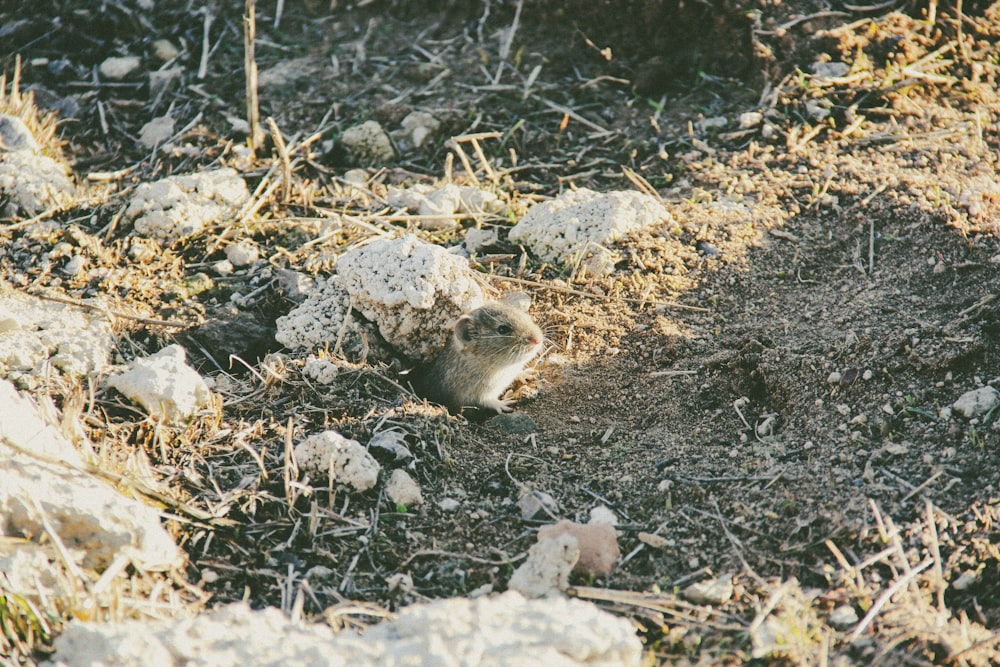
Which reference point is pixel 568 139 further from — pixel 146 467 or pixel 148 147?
pixel 146 467

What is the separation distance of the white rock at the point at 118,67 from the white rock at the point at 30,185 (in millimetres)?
1300

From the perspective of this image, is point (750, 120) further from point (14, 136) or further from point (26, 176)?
point (14, 136)

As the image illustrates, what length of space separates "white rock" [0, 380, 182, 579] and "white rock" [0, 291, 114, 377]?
0.90 metres

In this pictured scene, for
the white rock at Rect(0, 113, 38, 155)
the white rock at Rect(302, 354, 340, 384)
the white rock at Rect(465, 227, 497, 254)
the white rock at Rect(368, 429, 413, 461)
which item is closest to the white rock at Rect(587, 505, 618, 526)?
the white rock at Rect(368, 429, 413, 461)

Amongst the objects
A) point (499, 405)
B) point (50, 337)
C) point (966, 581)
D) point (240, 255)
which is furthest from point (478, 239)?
point (966, 581)

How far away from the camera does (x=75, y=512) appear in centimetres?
293

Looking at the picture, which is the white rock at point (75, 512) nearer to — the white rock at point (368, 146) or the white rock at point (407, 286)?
the white rock at point (407, 286)

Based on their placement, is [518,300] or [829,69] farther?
[829,69]

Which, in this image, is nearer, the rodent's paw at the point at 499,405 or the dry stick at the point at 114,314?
the dry stick at the point at 114,314

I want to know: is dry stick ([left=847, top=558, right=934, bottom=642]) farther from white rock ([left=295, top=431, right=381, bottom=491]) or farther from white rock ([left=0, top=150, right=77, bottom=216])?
white rock ([left=0, top=150, right=77, bottom=216])

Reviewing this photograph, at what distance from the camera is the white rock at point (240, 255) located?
5023 mm

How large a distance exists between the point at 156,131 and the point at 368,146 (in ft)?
5.22

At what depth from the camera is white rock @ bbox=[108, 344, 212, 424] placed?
12.3 feet

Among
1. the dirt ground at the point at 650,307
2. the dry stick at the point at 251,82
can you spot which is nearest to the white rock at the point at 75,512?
the dirt ground at the point at 650,307
